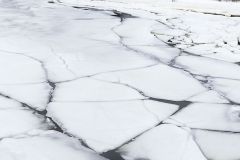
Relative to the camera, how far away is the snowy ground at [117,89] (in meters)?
1.47

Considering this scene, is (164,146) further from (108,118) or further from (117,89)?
(117,89)

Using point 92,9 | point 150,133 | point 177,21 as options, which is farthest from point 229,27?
point 150,133

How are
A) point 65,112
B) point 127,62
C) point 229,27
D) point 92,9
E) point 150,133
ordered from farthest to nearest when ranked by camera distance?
point 92,9, point 229,27, point 127,62, point 65,112, point 150,133

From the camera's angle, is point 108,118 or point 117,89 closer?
point 108,118

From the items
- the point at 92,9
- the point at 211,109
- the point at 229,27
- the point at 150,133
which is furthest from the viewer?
the point at 92,9

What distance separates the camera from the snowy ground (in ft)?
4.83

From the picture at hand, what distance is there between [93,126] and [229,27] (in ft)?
7.41

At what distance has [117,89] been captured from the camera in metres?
1.96

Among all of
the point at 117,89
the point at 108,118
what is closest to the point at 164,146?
the point at 108,118

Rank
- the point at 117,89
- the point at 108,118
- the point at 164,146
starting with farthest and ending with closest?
the point at 117,89, the point at 108,118, the point at 164,146

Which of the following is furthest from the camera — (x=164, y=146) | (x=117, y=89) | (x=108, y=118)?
(x=117, y=89)

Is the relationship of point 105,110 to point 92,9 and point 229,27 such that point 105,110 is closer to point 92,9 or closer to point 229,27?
point 229,27

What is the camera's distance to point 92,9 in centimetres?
406

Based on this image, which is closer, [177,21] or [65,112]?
[65,112]
